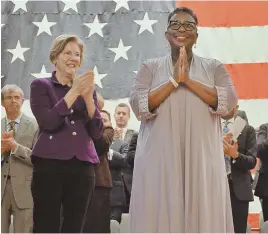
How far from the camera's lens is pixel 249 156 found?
3980mm

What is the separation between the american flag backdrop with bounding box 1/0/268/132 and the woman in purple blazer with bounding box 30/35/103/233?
2.38 metres

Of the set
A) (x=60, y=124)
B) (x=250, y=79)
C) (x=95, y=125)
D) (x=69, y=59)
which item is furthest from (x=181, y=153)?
(x=250, y=79)

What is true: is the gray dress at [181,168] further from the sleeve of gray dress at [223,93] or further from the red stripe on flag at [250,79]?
the red stripe on flag at [250,79]

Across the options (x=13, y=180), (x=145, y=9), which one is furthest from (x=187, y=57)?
(x=145, y=9)

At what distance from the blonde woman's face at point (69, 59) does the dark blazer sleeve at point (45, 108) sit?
0.42 feet

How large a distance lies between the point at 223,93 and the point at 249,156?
146cm

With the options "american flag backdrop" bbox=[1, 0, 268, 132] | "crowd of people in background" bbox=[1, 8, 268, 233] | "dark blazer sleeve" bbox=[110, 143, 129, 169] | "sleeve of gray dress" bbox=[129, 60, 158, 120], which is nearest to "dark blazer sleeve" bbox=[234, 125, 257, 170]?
"dark blazer sleeve" bbox=[110, 143, 129, 169]

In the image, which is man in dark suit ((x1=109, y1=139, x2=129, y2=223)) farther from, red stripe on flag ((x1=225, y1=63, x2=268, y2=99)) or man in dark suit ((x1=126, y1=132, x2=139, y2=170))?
red stripe on flag ((x1=225, y1=63, x2=268, y2=99))

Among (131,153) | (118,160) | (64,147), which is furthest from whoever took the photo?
(118,160)

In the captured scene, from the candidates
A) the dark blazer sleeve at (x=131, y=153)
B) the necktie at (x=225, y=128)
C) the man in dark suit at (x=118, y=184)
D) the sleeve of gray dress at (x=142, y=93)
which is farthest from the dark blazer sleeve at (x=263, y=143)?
the sleeve of gray dress at (x=142, y=93)

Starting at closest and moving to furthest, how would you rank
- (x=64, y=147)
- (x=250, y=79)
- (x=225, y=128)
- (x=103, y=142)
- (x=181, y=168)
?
(x=181, y=168)
(x=64, y=147)
(x=103, y=142)
(x=225, y=128)
(x=250, y=79)

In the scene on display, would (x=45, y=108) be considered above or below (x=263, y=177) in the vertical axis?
above

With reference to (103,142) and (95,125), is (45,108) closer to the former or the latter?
(95,125)

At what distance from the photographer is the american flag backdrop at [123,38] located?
5391 millimetres
